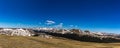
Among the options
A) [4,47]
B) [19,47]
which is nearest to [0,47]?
[4,47]

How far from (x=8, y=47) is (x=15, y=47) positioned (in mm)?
2607

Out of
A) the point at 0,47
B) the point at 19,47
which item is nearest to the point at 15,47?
the point at 19,47

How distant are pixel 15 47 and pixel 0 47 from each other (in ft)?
18.8

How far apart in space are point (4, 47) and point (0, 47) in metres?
1.65

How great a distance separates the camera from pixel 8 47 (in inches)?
2653

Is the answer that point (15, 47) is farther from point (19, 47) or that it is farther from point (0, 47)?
point (0, 47)

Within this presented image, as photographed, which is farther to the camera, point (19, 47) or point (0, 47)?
point (19, 47)

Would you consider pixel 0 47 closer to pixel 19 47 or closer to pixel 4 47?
pixel 4 47

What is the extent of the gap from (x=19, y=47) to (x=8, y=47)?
3.99 meters

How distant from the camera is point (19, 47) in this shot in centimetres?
6931

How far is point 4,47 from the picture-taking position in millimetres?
66312

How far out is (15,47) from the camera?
68875 mm
